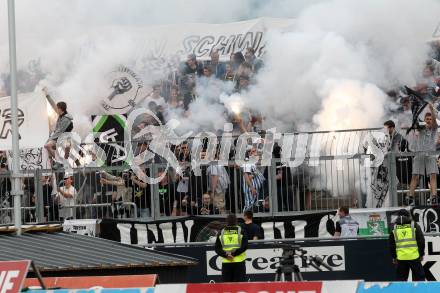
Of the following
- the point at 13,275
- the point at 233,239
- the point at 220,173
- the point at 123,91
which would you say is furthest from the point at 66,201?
the point at 13,275

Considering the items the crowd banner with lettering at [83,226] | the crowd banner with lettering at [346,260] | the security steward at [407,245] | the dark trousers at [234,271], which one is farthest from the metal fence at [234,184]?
the dark trousers at [234,271]

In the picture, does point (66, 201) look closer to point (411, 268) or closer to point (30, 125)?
point (30, 125)

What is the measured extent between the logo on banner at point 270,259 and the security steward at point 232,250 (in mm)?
913

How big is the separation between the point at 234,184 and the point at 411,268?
3.41m

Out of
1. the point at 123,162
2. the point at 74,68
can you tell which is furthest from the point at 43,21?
the point at 123,162

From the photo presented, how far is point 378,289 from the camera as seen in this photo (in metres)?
11.6

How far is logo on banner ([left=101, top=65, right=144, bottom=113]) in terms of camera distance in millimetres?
24891

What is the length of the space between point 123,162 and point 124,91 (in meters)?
5.42

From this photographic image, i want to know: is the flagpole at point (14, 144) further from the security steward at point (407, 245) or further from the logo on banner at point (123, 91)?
the logo on banner at point (123, 91)

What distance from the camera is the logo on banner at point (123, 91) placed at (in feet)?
81.7

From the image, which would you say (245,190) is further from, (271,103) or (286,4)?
(286,4)

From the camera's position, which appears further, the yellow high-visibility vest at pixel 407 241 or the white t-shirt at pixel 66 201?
the white t-shirt at pixel 66 201

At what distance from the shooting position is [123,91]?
2530 centimetres

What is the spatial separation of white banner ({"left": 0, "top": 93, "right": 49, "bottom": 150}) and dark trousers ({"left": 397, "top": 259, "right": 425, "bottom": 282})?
571cm
